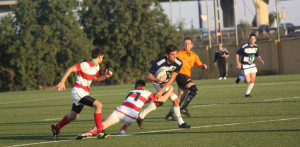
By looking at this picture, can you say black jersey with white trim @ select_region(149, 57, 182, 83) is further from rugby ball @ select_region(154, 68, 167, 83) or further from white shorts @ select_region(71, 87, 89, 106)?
white shorts @ select_region(71, 87, 89, 106)

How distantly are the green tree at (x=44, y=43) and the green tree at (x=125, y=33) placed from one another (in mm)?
2243

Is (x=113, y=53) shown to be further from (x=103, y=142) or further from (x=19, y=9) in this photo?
(x=103, y=142)

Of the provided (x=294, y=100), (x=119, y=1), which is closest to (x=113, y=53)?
(x=119, y=1)

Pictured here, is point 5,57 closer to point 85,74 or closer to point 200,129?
point 85,74

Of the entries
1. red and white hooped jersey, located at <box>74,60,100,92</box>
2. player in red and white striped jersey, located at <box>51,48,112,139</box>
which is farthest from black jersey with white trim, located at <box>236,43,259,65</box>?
red and white hooped jersey, located at <box>74,60,100,92</box>

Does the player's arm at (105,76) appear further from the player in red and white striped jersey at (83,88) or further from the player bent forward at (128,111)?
the player bent forward at (128,111)

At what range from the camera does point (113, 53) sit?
37.8 m

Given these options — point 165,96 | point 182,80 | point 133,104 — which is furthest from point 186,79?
point 133,104

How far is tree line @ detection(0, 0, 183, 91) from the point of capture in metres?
34.8

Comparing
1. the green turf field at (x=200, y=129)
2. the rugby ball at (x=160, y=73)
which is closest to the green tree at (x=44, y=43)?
the green turf field at (x=200, y=129)

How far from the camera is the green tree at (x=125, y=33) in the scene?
38000mm

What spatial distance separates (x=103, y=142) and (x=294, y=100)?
24.8 ft

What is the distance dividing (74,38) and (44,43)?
2279 millimetres

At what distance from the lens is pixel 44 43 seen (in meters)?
35.3
